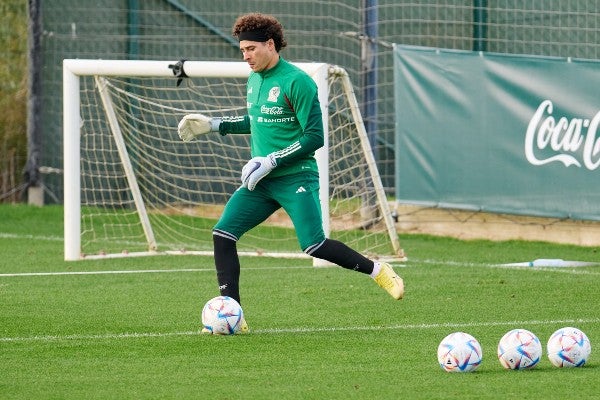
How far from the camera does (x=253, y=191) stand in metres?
8.36

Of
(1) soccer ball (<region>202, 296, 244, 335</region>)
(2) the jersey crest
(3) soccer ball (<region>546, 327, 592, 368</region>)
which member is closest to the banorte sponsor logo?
(2) the jersey crest

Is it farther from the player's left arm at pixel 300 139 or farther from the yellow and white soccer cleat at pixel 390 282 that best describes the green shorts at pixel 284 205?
the yellow and white soccer cleat at pixel 390 282

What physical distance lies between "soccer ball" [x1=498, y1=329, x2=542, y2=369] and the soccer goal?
482cm

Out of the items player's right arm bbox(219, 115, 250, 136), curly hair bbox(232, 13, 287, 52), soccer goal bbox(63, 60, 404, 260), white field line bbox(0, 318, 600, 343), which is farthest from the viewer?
soccer goal bbox(63, 60, 404, 260)

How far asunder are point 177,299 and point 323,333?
202 centimetres

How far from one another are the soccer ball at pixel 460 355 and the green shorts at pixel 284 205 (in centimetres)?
172

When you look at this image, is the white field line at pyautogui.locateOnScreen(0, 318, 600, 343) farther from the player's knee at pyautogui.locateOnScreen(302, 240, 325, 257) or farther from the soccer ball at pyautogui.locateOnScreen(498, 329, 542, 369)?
the soccer ball at pyautogui.locateOnScreen(498, 329, 542, 369)

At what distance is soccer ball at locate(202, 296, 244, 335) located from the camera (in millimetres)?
8008

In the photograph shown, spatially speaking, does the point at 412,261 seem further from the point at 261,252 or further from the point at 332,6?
the point at 332,6

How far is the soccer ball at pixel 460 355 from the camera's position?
21.7 ft

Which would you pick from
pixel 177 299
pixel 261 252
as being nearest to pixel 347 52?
pixel 261 252

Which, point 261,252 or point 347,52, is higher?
point 347,52

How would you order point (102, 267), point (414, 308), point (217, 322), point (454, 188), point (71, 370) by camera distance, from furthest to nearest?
1. point (454, 188)
2. point (102, 267)
3. point (414, 308)
4. point (217, 322)
5. point (71, 370)

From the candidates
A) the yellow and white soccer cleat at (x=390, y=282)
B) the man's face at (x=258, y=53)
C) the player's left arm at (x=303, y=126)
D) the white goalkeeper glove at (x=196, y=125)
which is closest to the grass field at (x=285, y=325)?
the yellow and white soccer cleat at (x=390, y=282)
